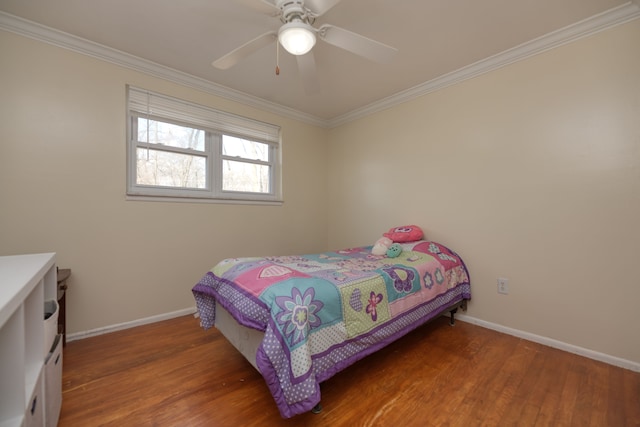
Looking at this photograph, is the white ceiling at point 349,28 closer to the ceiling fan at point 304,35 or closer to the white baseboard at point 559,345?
the ceiling fan at point 304,35

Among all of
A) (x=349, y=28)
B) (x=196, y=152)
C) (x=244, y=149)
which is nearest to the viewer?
(x=349, y=28)

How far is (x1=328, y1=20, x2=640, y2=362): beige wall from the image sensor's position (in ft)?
5.87

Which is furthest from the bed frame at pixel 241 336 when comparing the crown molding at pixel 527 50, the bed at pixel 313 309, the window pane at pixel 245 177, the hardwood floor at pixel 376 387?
the crown molding at pixel 527 50

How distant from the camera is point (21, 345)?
2.44ft

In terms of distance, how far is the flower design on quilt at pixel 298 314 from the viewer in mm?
1212

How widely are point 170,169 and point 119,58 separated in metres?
1.01

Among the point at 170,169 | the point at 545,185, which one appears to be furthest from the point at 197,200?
the point at 545,185

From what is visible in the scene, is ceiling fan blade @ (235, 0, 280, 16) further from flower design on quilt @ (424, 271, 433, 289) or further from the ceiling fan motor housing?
flower design on quilt @ (424, 271, 433, 289)

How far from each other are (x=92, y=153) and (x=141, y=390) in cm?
190

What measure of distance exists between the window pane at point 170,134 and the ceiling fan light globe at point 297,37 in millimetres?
1700

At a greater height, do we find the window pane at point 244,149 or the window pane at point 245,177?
the window pane at point 244,149

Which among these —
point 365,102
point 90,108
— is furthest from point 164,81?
point 365,102

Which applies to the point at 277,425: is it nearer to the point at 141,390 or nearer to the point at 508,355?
the point at 141,390

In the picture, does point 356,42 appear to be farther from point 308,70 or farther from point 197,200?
point 197,200
